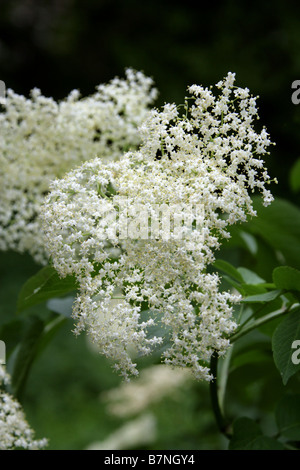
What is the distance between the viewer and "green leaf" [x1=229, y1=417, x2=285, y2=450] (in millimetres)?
743

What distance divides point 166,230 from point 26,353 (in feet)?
1.42

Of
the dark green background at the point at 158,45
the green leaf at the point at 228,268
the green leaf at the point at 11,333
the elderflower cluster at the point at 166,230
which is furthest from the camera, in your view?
the dark green background at the point at 158,45

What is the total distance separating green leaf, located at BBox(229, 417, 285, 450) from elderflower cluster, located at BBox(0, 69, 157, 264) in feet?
1.52

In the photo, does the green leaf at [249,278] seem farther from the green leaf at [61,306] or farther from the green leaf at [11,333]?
the green leaf at [11,333]

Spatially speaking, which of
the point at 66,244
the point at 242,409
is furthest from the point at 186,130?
the point at 242,409

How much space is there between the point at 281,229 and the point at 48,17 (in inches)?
169

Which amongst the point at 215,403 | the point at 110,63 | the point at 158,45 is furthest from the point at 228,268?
the point at 110,63

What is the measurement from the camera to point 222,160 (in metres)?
0.65

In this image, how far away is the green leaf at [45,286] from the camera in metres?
0.69

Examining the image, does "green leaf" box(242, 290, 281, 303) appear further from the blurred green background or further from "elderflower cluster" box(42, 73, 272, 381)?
the blurred green background

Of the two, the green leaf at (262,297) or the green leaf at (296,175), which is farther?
the green leaf at (296,175)

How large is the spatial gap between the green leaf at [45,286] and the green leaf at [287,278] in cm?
24

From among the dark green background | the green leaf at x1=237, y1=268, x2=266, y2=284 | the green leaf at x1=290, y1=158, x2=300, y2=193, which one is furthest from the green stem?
the dark green background

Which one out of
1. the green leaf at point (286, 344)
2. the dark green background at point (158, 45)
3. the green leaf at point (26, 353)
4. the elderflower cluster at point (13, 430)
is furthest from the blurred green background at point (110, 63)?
the green leaf at point (286, 344)
